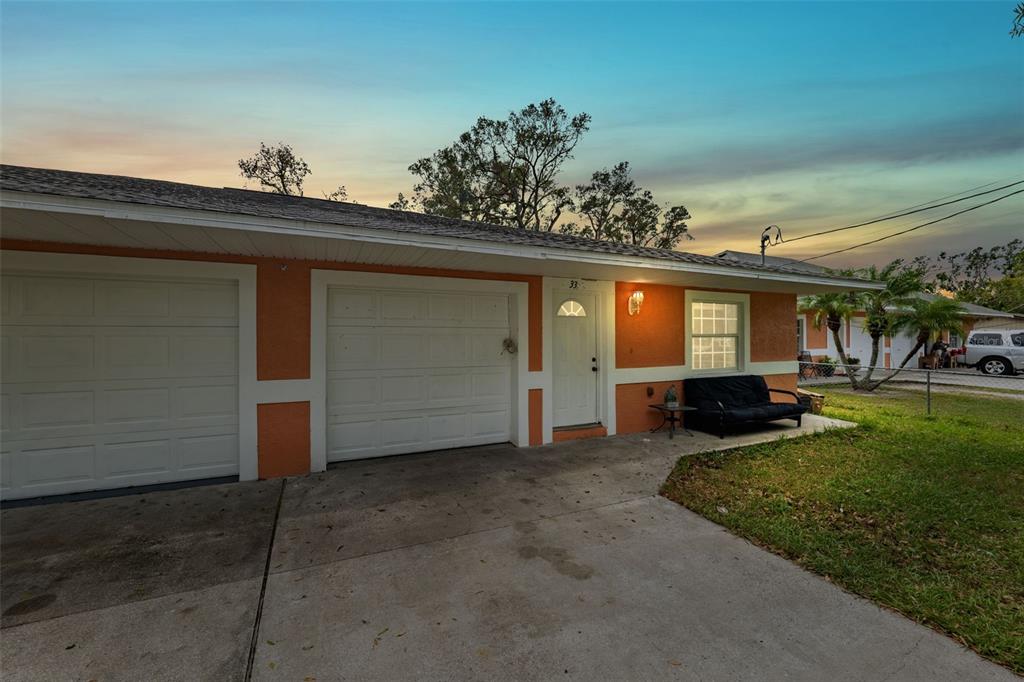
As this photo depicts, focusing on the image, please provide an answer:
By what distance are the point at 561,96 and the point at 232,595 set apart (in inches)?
714

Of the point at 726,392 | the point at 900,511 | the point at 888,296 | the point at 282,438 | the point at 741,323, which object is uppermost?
the point at 888,296

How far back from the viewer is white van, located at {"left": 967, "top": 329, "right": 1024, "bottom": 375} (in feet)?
47.4

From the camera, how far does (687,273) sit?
17.9ft

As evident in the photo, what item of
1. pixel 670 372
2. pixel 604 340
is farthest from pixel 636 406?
pixel 604 340

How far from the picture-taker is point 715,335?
7.40 meters

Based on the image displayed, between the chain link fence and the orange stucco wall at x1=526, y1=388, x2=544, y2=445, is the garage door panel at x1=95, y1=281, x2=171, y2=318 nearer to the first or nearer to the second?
the orange stucco wall at x1=526, y1=388, x2=544, y2=445

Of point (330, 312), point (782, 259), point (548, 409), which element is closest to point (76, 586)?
point (330, 312)

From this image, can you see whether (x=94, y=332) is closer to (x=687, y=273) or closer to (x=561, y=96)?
(x=687, y=273)

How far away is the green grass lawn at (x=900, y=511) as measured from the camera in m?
2.38

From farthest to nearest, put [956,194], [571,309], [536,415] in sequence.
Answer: [956,194] → [571,309] → [536,415]

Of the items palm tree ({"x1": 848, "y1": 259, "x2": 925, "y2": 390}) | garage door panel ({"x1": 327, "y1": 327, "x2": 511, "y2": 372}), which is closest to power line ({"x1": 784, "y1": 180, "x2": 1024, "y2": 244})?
palm tree ({"x1": 848, "y1": 259, "x2": 925, "y2": 390})

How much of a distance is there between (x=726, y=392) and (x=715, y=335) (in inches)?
44.0

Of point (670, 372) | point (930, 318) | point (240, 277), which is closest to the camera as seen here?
point (240, 277)

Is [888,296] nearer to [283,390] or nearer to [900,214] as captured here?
[900,214]
